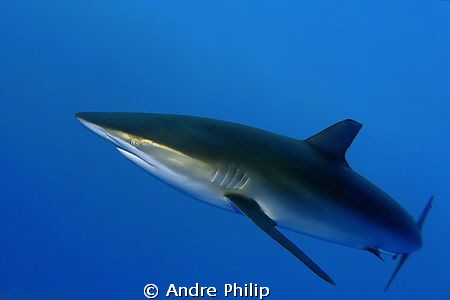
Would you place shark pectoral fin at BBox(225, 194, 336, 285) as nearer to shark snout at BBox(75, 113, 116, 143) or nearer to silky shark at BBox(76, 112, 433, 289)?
silky shark at BBox(76, 112, 433, 289)

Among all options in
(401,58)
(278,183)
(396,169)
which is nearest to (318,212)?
(278,183)

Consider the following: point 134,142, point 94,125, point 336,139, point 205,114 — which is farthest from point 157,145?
point 205,114

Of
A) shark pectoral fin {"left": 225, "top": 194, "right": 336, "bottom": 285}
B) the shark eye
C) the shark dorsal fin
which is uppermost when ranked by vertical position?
the shark dorsal fin

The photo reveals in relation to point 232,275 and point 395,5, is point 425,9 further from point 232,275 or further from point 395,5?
point 232,275

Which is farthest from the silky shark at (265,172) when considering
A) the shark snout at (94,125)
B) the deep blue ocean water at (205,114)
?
the deep blue ocean water at (205,114)

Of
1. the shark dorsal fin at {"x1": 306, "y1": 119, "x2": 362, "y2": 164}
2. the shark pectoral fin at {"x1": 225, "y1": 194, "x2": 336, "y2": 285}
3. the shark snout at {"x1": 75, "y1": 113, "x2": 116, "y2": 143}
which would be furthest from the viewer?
the shark dorsal fin at {"x1": 306, "y1": 119, "x2": 362, "y2": 164}

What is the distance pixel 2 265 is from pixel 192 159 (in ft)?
39.1

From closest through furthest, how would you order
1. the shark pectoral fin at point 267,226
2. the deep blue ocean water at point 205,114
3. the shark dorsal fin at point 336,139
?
the shark pectoral fin at point 267,226 → the shark dorsal fin at point 336,139 → the deep blue ocean water at point 205,114

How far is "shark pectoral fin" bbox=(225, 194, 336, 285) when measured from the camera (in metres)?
1.89

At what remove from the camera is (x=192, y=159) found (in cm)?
214

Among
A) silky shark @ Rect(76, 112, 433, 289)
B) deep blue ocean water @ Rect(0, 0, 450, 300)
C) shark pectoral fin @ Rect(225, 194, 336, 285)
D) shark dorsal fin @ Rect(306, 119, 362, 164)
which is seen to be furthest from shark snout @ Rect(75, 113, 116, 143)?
deep blue ocean water @ Rect(0, 0, 450, 300)

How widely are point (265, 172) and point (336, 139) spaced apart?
67 cm

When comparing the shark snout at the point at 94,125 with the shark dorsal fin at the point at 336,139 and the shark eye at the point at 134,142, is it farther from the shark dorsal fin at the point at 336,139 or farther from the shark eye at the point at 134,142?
the shark dorsal fin at the point at 336,139

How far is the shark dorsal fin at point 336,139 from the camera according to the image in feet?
8.54
